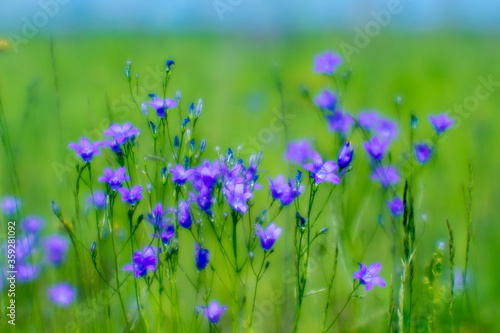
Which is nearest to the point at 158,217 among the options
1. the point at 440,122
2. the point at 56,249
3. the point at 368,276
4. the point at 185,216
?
the point at 185,216

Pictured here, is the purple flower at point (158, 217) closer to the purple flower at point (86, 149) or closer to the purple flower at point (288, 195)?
the purple flower at point (86, 149)

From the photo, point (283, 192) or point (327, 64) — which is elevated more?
point (327, 64)

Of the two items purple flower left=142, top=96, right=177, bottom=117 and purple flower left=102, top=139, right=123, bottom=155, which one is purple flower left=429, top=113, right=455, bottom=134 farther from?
purple flower left=102, top=139, right=123, bottom=155

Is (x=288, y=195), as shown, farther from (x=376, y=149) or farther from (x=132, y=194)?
(x=376, y=149)

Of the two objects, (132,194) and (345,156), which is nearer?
(132,194)

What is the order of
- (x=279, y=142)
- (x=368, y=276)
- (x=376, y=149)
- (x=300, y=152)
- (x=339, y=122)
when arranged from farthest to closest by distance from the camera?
(x=279, y=142) → (x=300, y=152) → (x=339, y=122) → (x=376, y=149) → (x=368, y=276)

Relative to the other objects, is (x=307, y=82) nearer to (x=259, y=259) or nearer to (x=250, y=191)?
(x=259, y=259)

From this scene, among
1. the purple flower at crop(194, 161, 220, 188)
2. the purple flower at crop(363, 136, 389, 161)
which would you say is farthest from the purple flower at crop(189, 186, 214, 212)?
the purple flower at crop(363, 136, 389, 161)

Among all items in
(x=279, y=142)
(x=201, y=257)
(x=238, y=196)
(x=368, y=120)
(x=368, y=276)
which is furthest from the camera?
(x=279, y=142)
